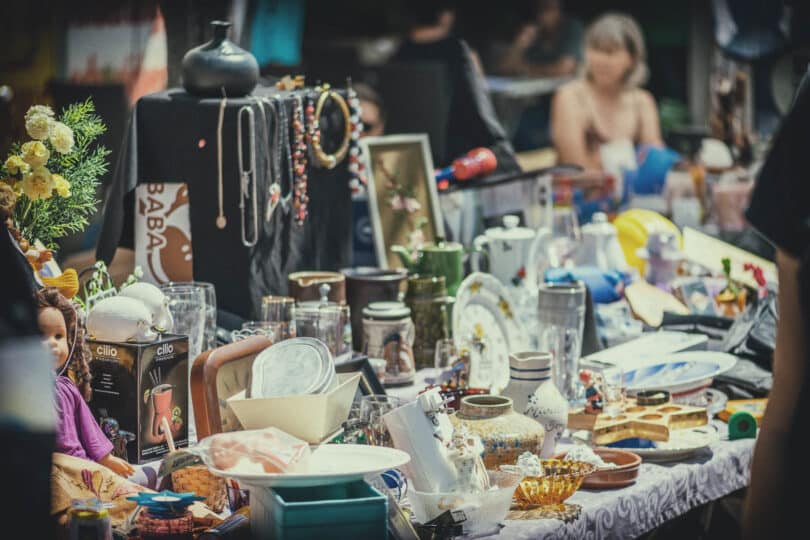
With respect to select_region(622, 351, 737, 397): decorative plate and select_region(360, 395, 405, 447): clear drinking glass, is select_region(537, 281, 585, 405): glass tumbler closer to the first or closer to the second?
select_region(622, 351, 737, 397): decorative plate

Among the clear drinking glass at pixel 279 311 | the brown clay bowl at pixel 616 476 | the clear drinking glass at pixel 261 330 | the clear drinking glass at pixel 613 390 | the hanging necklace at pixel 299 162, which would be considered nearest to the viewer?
the brown clay bowl at pixel 616 476

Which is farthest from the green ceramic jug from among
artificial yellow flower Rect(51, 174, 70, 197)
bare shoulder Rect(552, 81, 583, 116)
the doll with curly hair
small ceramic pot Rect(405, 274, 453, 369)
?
bare shoulder Rect(552, 81, 583, 116)

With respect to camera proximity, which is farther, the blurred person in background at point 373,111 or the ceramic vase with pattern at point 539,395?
the blurred person in background at point 373,111

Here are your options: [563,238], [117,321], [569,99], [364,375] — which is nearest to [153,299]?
[117,321]

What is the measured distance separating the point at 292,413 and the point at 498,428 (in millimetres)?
452

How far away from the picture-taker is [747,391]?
9.92ft

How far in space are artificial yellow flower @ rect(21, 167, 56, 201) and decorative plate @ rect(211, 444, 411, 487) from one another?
2.44ft

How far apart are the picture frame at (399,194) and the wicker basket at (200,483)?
1458 millimetres

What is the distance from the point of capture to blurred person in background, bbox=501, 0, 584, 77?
9.77 m

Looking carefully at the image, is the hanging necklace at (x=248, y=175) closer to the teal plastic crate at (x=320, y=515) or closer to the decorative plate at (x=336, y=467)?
the decorative plate at (x=336, y=467)

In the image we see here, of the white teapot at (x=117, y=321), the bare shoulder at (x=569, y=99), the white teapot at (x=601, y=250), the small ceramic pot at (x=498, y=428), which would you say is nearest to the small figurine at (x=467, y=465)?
the small ceramic pot at (x=498, y=428)

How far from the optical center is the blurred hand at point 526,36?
398 inches

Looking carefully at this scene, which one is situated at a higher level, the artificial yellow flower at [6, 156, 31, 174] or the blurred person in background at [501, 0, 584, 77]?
the blurred person in background at [501, 0, 584, 77]

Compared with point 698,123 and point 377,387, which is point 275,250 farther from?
point 698,123
